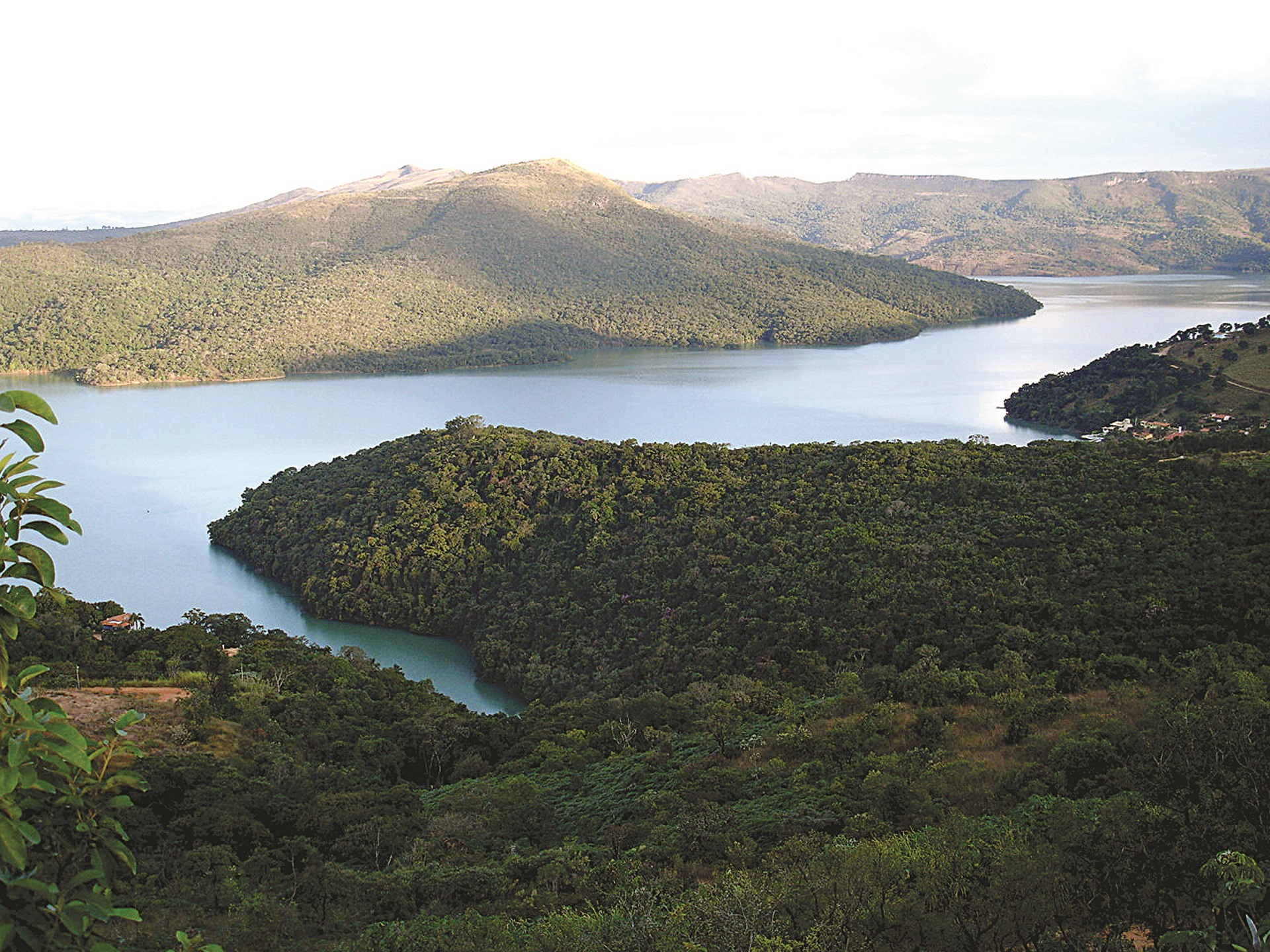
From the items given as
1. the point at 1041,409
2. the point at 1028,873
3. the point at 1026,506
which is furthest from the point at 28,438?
the point at 1041,409

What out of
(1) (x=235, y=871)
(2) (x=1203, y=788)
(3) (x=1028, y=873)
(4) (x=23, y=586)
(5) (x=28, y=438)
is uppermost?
(5) (x=28, y=438)

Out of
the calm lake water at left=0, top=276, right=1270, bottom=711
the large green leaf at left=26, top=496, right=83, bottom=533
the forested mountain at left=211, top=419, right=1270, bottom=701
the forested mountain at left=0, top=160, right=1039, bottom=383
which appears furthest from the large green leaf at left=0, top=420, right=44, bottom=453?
the forested mountain at left=0, top=160, right=1039, bottom=383

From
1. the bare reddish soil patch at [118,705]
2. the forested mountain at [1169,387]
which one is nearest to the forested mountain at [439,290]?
the forested mountain at [1169,387]

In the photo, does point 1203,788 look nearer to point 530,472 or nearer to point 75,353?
point 530,472

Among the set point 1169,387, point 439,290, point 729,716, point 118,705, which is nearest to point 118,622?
point 118,705

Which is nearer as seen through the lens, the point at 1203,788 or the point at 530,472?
the point at 1203,788

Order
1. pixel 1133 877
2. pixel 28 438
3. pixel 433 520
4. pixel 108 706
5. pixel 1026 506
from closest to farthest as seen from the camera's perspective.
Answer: pixel 28 438, pixel 1133 877, pixel 108 706, pixel 1026 506, pixel 433 520

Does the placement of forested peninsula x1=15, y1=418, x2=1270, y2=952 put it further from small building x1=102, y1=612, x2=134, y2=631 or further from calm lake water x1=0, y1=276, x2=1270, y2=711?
calm lake water x1=0, y1=276, x2=1270, y2=711

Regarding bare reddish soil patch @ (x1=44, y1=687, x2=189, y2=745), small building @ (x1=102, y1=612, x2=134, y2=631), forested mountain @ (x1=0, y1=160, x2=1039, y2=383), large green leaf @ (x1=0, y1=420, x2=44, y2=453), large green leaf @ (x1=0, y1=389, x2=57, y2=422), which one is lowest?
small building @ (x1=102, y1=612, x2=134, y2=631)
